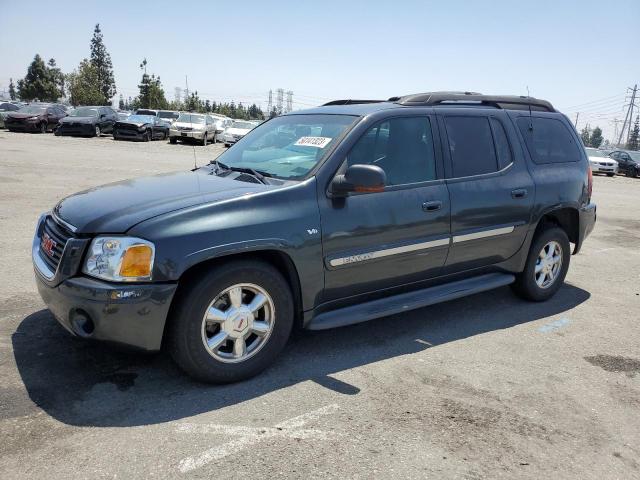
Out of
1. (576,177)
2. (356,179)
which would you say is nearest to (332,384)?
(356,179)

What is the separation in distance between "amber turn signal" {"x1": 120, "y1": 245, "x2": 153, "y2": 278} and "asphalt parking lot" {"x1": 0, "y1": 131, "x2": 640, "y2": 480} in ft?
2.53

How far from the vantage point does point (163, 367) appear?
11.9 ft

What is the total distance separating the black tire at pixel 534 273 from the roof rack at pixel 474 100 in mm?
1245

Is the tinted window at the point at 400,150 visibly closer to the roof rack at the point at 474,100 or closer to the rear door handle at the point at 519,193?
the roof rack at the point at 474,100

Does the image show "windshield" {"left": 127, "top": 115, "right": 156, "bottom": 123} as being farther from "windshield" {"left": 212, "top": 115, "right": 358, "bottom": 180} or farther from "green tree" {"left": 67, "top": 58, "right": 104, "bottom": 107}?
"green tree" {"left": 67, "top": 58, "right": 104, "bottom": 107}

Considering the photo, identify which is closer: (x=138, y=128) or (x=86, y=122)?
(x=86, y=122)

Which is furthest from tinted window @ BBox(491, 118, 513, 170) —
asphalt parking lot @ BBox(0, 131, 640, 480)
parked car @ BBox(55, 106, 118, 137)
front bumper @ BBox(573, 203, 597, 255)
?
parked car @ BBox(55, 106, 118, 137)

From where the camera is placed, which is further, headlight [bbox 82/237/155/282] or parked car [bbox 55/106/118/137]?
parked car [bbox 55/106/118/137]

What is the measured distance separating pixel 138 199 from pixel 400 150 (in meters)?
1.99

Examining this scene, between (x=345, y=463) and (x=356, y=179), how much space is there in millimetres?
1766

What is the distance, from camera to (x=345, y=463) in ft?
8.83

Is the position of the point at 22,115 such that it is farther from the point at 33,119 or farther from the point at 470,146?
the point at 470,146

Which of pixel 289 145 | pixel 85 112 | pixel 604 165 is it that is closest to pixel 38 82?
pixel 85 112

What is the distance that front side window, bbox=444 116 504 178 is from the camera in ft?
14.8
